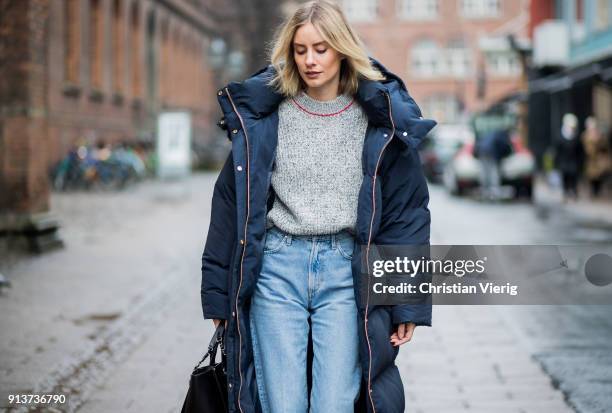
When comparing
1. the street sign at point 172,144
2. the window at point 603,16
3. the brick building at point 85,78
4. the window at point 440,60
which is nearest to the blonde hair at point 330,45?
the brick building at point 85,78

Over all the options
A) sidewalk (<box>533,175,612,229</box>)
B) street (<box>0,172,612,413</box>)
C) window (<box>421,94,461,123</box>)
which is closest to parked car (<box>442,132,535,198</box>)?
sidewalk (<box>533,175,612,229</box>)

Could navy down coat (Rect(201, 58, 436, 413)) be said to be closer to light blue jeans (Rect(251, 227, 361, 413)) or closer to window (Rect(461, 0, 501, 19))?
light blue jeans (Rect(251, 227, 361, 413))

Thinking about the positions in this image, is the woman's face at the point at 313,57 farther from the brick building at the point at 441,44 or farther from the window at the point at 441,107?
the brick building at the point at 441,44

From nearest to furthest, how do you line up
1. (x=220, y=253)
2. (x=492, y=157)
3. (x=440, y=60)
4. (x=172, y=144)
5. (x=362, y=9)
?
(x=220, y=253) → (x=492, y=157) → (x=172, y=144) → (x=440, y=60) → (x=362, y=9)

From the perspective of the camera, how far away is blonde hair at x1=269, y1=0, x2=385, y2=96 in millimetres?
3199

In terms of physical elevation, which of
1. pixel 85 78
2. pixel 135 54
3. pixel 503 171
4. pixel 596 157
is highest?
pixel 135 54

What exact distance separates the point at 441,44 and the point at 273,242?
65493 millimetres

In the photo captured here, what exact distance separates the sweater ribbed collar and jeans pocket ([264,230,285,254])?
0.42m

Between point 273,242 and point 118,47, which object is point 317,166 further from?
point 118,47

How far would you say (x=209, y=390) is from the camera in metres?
3.33

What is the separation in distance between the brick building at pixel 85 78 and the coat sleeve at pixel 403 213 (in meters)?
8.45

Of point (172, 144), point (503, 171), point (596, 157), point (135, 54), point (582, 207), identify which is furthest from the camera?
point (135, 54)

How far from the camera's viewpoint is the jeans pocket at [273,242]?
10.6ft

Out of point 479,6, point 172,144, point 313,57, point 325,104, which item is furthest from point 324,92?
point 479,6
